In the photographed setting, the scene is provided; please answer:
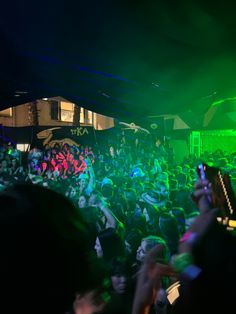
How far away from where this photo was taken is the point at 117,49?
4254 mm

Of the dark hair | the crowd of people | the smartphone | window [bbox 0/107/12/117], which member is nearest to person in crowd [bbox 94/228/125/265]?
the crowd of people

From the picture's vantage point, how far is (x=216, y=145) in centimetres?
1791

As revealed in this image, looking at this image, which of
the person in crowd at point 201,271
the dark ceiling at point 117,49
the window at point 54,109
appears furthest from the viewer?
the window at point 54,109

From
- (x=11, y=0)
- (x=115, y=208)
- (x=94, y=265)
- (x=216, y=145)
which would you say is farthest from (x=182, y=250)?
(x=216, y=145)

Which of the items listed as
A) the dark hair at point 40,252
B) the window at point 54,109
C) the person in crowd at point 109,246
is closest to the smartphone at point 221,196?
the dark hair at point 40,252

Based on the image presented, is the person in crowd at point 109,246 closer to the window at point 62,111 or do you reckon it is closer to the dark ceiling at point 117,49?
the dark ceiling at point 117,49

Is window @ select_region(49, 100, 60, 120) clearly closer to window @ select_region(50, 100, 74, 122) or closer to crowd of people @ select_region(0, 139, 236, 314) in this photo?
window @ select_region(50, 100, 74, 122)

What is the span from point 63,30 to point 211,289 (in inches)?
119

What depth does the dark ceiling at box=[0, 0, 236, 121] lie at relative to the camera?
9.88ft

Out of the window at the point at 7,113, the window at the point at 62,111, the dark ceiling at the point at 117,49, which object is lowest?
the dark ceiling at the point at 117,49

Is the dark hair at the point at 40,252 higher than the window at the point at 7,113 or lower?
A: lower

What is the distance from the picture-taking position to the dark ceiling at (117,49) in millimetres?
3012

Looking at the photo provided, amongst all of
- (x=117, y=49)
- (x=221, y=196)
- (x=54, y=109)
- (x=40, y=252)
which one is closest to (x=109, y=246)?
(x=221, y=196)

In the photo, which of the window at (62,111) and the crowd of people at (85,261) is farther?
the window at (62,111)
